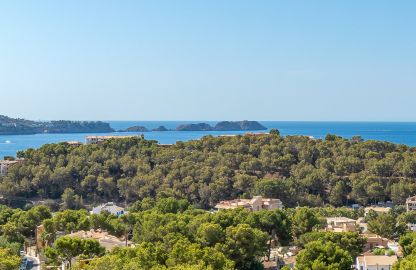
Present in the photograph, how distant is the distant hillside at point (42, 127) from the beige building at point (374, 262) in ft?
512

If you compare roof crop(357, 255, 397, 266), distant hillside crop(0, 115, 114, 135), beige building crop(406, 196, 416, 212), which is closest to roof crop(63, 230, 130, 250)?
roof crop(357, 255, 397, 266)

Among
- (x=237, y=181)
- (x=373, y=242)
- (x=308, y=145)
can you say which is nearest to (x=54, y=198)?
(x=237, y=181)

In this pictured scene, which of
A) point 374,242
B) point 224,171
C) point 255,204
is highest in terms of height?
point 224,171

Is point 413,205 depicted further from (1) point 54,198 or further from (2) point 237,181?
(1) point 54,198

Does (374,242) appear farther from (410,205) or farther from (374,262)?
(410,205)

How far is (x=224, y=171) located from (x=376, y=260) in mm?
22924

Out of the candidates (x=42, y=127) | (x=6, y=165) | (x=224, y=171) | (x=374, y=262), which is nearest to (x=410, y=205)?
(x=224, y=171)

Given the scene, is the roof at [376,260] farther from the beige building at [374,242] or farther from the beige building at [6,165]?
the beige building at [6,165]

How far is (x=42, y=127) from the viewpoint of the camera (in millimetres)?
179250

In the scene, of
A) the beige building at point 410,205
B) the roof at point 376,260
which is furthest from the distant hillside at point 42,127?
the roof at point 376,260

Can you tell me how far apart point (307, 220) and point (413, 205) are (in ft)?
42.7

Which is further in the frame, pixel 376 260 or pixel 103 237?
pixel 103 237

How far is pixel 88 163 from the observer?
50.2 meters

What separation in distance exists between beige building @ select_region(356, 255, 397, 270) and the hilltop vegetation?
17870mm
